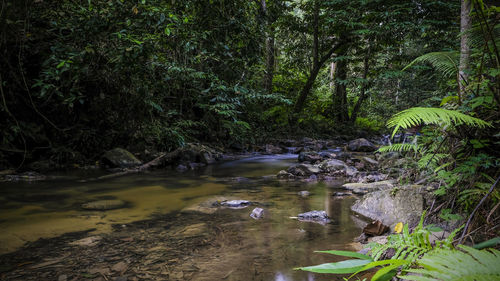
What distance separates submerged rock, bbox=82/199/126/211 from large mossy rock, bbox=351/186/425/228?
291 cm

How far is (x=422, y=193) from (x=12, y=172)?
6767 millimetres

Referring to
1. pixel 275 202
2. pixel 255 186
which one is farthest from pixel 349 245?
pixel 255 186

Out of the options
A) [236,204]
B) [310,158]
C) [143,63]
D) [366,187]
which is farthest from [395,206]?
[143,63]

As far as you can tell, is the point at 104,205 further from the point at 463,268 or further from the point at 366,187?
the point at 463,268

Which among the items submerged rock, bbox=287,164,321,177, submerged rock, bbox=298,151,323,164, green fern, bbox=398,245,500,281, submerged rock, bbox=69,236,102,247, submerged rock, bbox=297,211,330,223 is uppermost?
green fern, bbox=398,245,500,281

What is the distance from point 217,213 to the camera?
3354 mm


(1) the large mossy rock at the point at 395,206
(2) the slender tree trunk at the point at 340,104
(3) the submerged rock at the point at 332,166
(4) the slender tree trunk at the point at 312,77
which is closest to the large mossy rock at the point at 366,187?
(1) the large mossy rock at the point at 395,206

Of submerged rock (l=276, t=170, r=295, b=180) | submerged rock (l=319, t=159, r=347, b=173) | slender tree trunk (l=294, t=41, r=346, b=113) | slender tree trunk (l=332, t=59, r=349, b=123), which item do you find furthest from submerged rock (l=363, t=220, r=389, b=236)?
slender tree trunk (l=332, t=59, r=349, b=123)

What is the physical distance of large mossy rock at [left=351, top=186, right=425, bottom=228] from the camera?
267cm

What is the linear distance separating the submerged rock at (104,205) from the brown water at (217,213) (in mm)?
110

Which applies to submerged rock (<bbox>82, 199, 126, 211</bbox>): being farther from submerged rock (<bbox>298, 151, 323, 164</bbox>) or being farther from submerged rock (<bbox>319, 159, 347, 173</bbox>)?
submerged rock (<bbox>298, 151, 323, 164</bbox>)

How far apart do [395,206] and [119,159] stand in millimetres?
→ 6009

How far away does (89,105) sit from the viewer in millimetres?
7379

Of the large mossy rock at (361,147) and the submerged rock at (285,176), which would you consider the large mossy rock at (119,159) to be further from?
the large mossy rock at (361,147)
